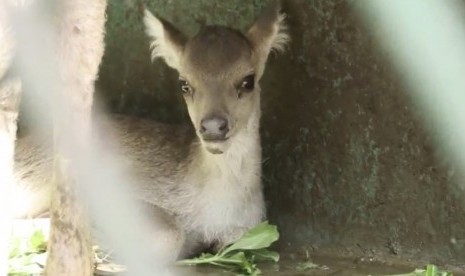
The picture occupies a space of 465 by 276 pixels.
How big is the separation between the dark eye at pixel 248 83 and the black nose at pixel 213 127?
40 centimetres

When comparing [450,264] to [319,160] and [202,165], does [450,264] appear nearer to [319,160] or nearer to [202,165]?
[319,160]

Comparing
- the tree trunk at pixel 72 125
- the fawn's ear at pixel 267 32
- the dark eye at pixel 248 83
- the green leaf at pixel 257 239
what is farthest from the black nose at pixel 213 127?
the tree trunk at pixel 72 125

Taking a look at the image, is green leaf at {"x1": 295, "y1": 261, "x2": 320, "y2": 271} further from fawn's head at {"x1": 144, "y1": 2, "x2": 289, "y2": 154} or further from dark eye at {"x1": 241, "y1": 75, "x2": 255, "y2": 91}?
dark eye at {"x1": 241, "y1": 75, "x2": 255, "y2": 91}

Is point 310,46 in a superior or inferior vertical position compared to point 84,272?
superior

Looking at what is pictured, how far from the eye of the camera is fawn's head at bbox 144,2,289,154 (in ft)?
17.5

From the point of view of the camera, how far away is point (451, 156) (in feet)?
16.8

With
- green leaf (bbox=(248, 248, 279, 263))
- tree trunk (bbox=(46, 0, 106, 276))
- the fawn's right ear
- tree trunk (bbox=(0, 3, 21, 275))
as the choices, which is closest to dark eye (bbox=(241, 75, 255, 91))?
the fawn's right ear

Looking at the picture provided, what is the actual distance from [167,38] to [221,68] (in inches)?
20.1

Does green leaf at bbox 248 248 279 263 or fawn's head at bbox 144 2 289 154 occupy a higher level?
fawn's head at bbox 144 2 289 154

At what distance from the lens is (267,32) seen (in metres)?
5.79

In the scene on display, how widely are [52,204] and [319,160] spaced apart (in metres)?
2.39

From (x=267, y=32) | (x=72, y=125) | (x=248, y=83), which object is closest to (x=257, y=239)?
(x=248, y=83)

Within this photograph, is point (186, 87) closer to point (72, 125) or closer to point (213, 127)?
point (213, 127)

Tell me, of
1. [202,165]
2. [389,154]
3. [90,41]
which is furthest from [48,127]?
[90,41]
